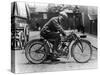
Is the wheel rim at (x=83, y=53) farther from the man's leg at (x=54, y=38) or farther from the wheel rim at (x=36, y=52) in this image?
the wheel rim at (x=36, y=52)

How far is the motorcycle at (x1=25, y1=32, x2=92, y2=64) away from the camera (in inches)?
326

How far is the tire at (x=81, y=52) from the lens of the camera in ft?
29.1

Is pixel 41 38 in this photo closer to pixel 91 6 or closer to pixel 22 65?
pixel 22 65

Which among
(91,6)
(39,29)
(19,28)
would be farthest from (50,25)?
(91,6)

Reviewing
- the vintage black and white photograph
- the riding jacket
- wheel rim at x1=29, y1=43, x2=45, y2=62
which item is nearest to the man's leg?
the vintage black and white photograph

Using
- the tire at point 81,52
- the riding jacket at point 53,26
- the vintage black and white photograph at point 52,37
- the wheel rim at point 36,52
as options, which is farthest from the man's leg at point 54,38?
the tire at point 81,52

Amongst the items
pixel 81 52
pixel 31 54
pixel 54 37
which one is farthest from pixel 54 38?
pixel 81 52

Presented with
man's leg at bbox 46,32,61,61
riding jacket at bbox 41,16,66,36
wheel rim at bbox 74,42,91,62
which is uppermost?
riding jacket at bbox 41,16,66,36

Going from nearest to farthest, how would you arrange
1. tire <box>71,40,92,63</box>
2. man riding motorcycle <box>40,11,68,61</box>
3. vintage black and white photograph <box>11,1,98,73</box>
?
vintage black and white photograph <box>11,1,98,73</box> → man riding motorcycle <box>40,11,68,61</box> → tire <box>71,40,92,63</box>

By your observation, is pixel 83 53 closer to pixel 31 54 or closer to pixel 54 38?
pixel 54 38

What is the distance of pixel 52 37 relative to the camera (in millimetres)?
8500

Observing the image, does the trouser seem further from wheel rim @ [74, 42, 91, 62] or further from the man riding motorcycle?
wheel rim @ [74, 42, 91, 62]

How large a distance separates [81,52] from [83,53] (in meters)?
0.08

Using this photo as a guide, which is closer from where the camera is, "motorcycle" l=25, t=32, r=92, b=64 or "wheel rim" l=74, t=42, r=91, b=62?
"motorcycle" l=25, t=32, r=92, b=64
